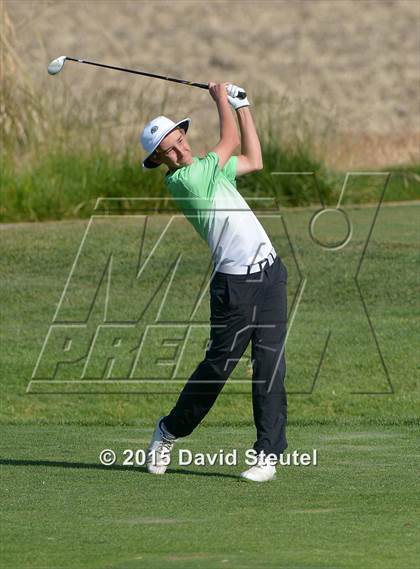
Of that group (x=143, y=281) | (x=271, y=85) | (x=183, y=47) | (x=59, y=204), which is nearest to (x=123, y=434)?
(x=143, y=281)

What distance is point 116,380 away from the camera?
1353 cm

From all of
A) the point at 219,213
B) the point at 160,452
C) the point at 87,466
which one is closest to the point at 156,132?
the point at 219,213

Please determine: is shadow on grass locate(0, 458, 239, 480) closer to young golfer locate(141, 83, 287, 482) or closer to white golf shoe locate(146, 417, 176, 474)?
white golf shoe locate(146, 417, 176, 474)

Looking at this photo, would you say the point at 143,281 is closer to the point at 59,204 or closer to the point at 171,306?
the point at 171,306

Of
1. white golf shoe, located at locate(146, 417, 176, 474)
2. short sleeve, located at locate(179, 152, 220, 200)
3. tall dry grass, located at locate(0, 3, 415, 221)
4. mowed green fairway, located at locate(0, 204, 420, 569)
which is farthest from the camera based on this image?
tall dry grass, located at locate(0, 3, 415, 221)

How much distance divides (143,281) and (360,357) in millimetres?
3639

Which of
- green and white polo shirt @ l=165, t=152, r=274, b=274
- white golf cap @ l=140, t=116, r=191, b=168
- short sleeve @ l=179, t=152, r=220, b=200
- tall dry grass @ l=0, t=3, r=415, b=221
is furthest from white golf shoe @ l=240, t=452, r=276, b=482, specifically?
tall dry grass @ l=0, t=3, r=415, b=221

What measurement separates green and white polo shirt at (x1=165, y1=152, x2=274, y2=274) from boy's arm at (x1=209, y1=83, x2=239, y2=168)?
0.18 feet

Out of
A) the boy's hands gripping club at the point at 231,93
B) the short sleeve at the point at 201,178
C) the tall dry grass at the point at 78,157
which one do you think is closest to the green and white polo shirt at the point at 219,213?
the short sleeve at the point at 201,178

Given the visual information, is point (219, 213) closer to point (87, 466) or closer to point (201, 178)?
point (201, 178)

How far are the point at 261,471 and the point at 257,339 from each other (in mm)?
676

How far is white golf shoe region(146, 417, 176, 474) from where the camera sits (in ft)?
27.2

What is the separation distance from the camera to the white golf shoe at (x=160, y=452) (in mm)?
8281

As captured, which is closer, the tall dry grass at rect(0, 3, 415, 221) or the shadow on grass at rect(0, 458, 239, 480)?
the shadow on grass at rect(0, 458, 239, 480)
